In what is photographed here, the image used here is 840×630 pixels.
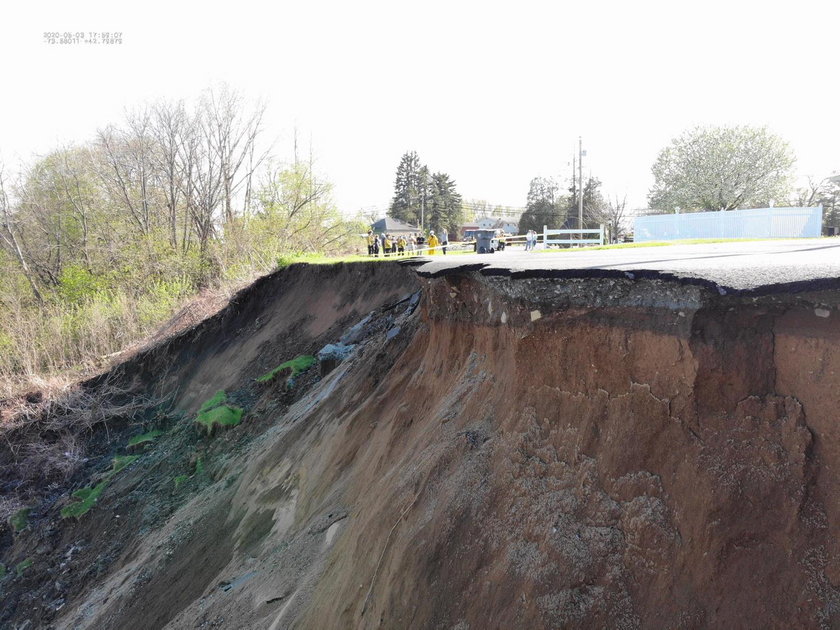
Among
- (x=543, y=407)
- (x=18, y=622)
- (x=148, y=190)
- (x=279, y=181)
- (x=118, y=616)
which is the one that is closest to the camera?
(x=543, y=407)

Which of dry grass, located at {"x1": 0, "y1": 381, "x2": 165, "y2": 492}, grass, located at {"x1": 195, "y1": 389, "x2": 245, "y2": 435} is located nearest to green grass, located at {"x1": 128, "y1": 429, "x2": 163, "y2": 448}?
dry grass, located at {"x1": 0, "y1": 381, "x2": 165, "y2": 492}

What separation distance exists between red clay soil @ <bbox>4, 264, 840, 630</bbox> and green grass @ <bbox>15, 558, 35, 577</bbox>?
6.30 metres

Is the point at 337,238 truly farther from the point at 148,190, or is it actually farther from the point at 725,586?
the point at 725,586

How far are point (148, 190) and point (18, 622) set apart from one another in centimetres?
2930

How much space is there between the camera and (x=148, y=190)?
112 ft

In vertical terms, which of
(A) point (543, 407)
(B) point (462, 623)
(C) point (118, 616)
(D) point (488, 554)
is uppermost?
(A) point (543, 407)

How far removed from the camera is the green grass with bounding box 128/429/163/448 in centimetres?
1527

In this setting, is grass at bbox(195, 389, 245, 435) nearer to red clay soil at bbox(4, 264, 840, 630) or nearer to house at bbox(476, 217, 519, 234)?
red clay soil at bbox(4, 264, 840, 630)

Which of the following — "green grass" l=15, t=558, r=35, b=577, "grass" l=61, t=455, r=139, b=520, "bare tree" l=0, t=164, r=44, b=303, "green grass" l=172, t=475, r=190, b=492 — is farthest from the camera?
"bare tree" l=0, t=164, r=44, b=303

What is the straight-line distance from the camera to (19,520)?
1305 centimetres

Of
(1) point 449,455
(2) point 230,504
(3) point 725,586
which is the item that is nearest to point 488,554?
(1) point 449,455

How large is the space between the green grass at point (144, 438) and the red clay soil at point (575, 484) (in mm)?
9240

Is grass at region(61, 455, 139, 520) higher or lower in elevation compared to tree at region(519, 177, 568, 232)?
lower

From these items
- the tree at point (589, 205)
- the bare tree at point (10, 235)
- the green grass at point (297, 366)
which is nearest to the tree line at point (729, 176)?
the tree at point (589, 205)
